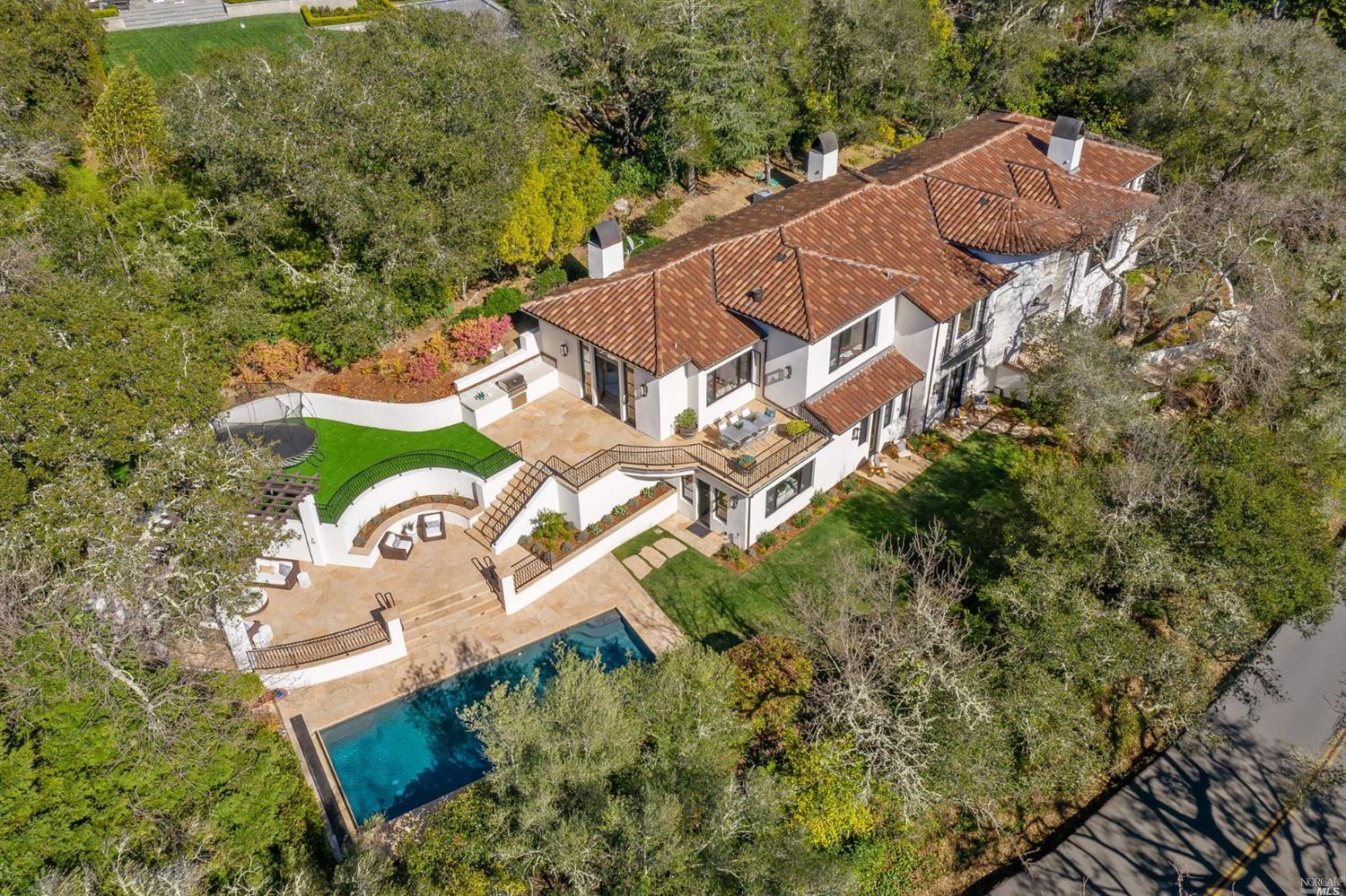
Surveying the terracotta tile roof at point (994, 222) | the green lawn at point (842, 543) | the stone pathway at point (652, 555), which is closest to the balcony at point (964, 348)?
the terracotta tile roof at point (994, 222)

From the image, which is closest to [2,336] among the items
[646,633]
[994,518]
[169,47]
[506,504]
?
[506,504]

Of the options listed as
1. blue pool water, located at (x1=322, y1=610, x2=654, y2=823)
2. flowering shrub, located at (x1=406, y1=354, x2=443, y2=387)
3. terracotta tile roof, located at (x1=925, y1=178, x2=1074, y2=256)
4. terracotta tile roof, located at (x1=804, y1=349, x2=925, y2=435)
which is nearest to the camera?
blue pool water, located at (x1=322, y1=610, x2=654, y2=823)

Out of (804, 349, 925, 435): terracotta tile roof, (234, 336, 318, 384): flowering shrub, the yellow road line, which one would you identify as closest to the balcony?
(804, 349, 925, 435): terracotta tile roof

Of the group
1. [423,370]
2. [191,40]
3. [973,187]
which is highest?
[191,40]

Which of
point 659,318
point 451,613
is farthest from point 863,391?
point 451,613

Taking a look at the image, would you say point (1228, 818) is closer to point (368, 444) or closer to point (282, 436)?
point (368, 444)

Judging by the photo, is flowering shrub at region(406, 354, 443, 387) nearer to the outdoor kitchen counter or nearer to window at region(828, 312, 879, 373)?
the outdoor kitchen counter
